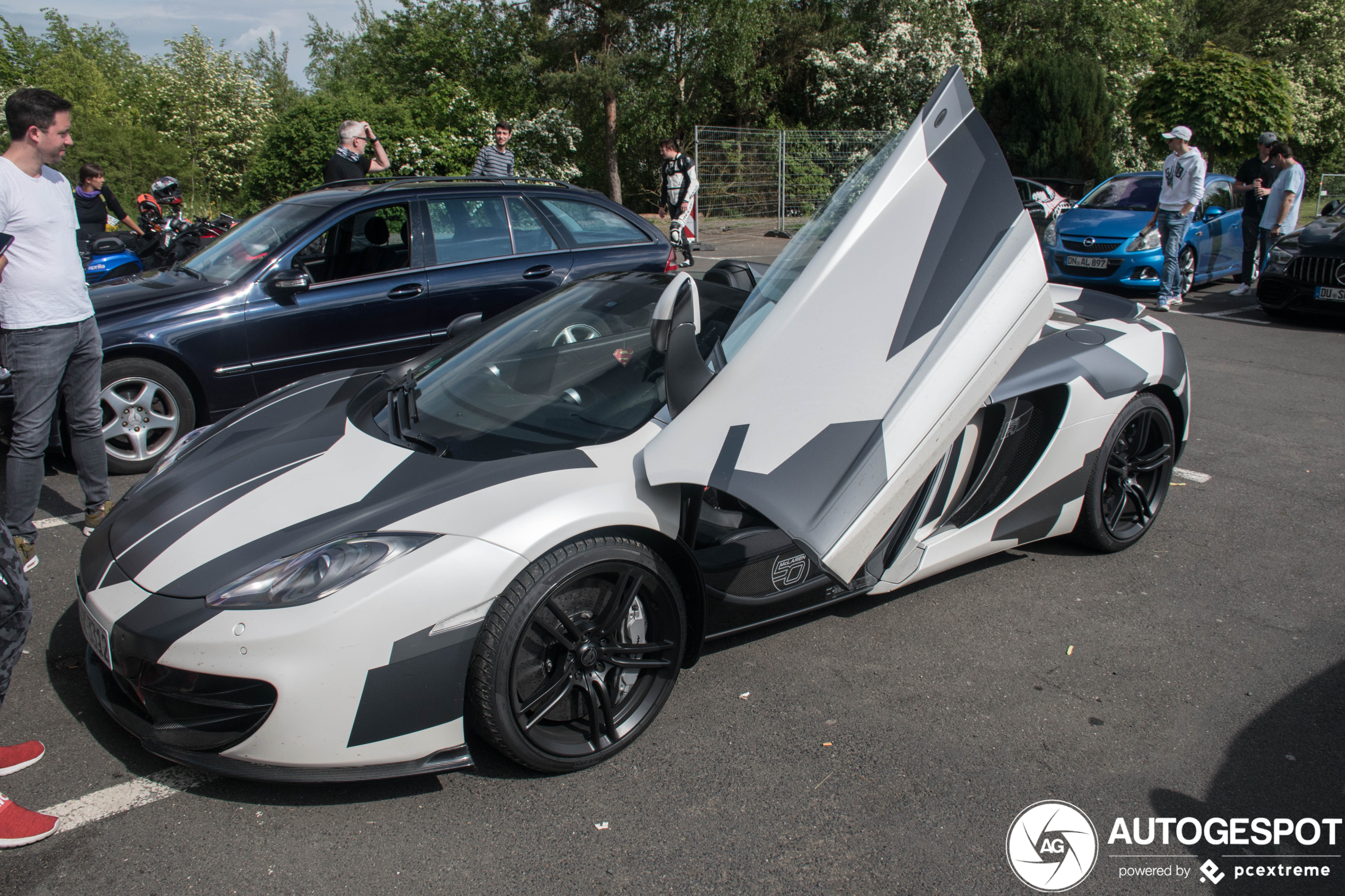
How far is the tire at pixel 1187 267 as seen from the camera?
34.9 feet

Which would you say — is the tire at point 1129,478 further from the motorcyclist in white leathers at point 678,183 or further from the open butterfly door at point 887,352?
the motorcyclist in white leathers at point 678,183

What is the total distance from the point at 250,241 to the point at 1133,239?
9.09 metres

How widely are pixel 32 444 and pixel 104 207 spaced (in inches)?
279

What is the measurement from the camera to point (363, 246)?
5.66 m

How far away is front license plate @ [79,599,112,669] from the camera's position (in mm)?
2357

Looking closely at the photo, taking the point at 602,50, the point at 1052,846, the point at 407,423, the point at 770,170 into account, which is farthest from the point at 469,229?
the point at 602,50

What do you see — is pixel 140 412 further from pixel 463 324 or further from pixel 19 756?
pixel 19 756

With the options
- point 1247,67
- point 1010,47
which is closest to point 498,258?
point 1247,67

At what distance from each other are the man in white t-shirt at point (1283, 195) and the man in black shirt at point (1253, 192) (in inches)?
2.7

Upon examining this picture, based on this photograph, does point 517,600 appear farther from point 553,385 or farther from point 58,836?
point 58,836

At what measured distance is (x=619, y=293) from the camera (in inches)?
136

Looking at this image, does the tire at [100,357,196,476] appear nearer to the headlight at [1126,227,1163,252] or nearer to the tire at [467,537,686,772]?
the tire at [467,537,686,772]

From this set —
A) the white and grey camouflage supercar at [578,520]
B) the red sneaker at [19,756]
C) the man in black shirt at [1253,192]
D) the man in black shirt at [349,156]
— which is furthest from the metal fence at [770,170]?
the red sneaker at [19,756]

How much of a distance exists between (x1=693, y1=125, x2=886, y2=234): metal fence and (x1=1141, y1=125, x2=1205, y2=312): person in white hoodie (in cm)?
846
